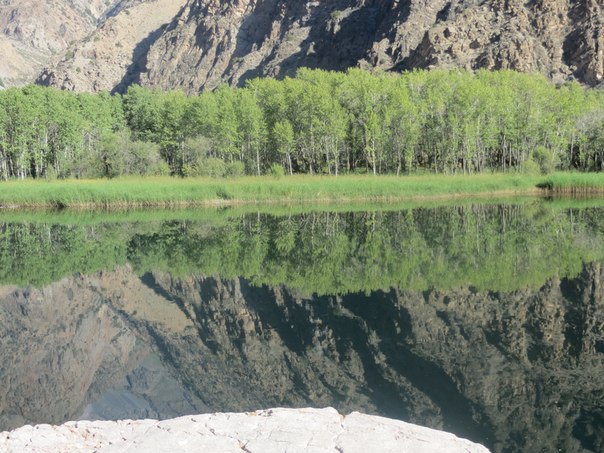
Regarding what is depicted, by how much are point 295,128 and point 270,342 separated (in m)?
56.4

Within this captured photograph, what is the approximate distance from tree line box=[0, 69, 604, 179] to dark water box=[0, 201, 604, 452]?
36.8 meters

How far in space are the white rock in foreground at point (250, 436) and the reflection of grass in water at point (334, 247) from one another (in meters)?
9.34

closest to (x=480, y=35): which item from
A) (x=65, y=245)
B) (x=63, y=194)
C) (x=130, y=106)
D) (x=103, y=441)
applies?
(x=130, y=106)

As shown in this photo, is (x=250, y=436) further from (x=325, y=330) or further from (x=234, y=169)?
(x=234, y=169)

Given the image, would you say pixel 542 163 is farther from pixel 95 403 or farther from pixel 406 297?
pixel 95 403

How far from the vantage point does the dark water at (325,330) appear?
8.88m

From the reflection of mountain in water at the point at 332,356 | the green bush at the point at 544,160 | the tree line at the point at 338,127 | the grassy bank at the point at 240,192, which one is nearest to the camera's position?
the reflection of mountain in water at the point at 332,356

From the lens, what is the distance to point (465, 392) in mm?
8914

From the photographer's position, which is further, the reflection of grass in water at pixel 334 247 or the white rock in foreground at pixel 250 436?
the reflection of grass in water at pixel 334 247

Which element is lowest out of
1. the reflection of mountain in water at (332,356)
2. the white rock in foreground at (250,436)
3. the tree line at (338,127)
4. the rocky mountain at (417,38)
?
the reflection of mountain in water at (332,356)

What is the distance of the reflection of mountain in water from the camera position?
8523 millimetres

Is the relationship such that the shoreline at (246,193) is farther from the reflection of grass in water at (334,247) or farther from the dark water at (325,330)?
the dark water at (325,330)

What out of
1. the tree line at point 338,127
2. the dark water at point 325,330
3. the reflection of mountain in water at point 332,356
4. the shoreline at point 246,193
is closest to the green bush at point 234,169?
the tree line at point 338,127

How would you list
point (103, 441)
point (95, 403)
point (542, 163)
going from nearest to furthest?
point (103, 441)
point (95, 403)
point (542, 163)
